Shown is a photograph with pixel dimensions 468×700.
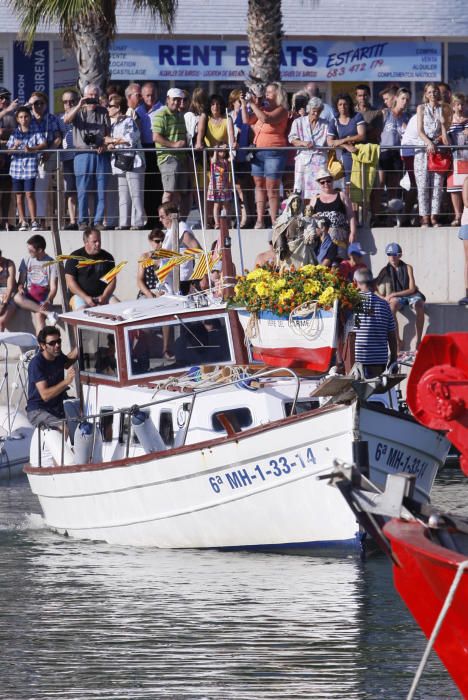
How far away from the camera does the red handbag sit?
21.7 m

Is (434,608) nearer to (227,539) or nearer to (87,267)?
(227,539)

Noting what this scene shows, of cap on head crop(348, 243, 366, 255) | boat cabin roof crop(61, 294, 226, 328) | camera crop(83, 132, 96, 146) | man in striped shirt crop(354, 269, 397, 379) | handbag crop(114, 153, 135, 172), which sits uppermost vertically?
camera crop(83, 132, 96, 146)

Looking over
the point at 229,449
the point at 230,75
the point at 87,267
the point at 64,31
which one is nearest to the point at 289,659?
the point at 229,449

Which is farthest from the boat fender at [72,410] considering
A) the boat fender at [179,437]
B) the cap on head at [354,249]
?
the cap on head at [354,249]

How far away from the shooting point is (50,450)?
53.2ft

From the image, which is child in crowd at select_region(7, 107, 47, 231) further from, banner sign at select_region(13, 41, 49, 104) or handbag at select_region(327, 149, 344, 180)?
banner sign at select_region(13, 41, 49, 104)

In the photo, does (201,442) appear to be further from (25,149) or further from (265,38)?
(265,38)

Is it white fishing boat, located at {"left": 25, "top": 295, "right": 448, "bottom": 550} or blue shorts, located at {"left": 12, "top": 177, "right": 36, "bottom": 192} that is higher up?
blue shorts, located at {"left": 12, "top": 177, "right": 36, "bottom": 192}

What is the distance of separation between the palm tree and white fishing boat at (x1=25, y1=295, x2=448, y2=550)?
8.86m

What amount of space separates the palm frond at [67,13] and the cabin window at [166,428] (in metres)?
10.3

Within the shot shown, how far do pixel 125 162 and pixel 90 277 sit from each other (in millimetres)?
2641

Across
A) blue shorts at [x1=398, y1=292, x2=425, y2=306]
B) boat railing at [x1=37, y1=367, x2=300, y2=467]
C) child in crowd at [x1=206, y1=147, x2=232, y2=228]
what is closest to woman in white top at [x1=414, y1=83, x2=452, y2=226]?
blue shorts at [x1=398, y1=292, x2=425, y2=306]

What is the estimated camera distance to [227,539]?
1464 cm

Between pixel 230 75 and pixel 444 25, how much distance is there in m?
4.44
